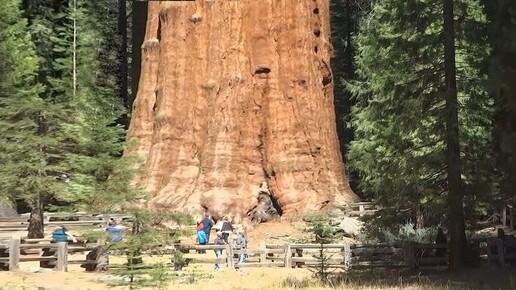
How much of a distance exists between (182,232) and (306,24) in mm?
17994

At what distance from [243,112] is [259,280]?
545 inches

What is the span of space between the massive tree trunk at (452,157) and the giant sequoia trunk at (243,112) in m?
12.5

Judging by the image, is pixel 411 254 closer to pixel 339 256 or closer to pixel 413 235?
pixel 339 256

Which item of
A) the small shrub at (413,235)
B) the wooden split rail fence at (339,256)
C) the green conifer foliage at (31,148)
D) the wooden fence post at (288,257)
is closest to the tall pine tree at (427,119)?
the wooden split rail fence at (339,256)

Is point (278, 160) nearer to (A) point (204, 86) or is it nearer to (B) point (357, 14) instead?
(A) point (204, 86)

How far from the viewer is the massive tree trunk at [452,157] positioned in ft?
46.4

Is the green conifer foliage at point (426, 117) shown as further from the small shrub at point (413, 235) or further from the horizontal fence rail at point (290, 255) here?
the small shrub at point (413, 235)

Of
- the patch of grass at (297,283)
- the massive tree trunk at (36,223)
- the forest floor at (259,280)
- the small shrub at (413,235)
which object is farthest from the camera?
the massive tree trunk at (36,223)

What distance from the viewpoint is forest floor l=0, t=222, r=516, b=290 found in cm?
1315

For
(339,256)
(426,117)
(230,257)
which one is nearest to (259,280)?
(230,257)

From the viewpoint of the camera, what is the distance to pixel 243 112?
2833 cm

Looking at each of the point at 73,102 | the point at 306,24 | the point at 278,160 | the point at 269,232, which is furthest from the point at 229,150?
the point at 73,102

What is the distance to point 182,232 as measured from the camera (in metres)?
13.7

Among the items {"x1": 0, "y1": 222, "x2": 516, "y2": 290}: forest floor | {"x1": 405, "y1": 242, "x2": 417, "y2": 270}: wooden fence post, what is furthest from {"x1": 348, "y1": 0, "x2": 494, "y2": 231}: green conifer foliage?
{"x1": 0, "y1": 222, "x2": 516, "y2": 290}: forest floor
